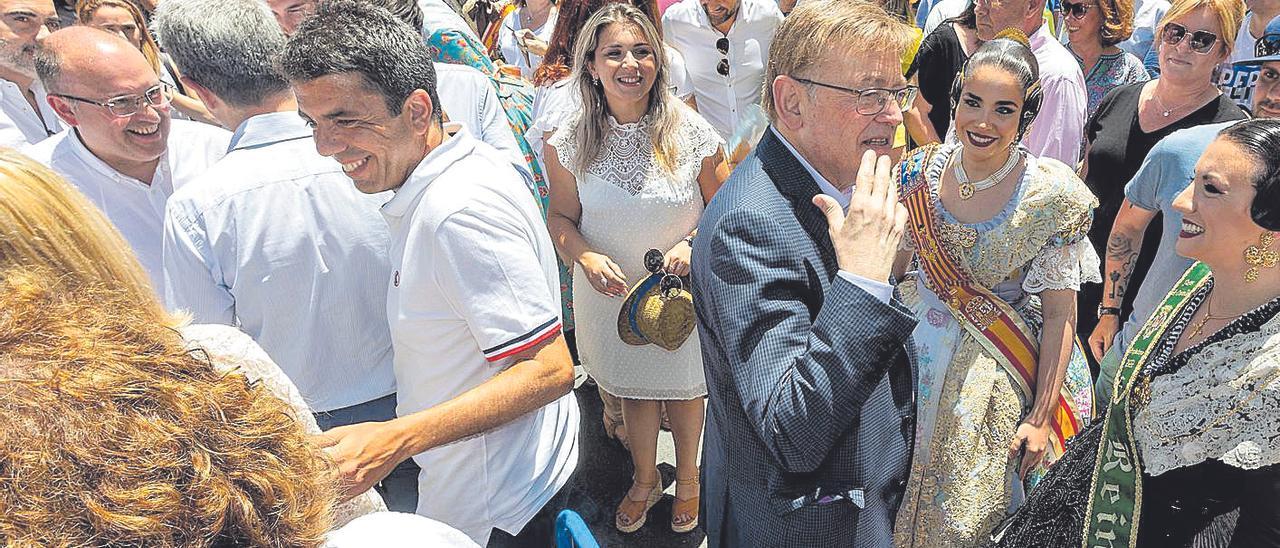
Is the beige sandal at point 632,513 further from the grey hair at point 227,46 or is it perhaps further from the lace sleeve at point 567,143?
the grey hair at point 227,46

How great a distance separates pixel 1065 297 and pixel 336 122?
197 cm

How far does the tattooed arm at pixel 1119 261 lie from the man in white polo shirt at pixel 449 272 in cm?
218

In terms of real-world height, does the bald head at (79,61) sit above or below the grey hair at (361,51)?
below

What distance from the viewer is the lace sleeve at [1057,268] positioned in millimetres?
2400

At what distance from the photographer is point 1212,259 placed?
2074 mm

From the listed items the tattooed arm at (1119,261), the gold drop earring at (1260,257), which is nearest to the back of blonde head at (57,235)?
the gold drop earring at (1260,257)

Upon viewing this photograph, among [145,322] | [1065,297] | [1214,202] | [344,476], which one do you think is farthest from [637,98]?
[145,322]

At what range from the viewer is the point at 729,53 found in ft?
15.1

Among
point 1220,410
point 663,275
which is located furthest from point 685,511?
point 1220,410

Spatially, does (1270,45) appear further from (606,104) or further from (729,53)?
(606,104)

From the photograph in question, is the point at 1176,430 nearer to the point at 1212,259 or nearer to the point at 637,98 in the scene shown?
the point at 1212,259

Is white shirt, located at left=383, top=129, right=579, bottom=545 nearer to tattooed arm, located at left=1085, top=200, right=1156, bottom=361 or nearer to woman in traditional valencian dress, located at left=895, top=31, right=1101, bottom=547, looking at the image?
woman in traditional valencian dress, located at left=895, top=31, right=1101, bottom=547

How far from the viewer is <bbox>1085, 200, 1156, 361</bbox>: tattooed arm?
3.03 m

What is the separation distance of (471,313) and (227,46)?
1.14 meters
